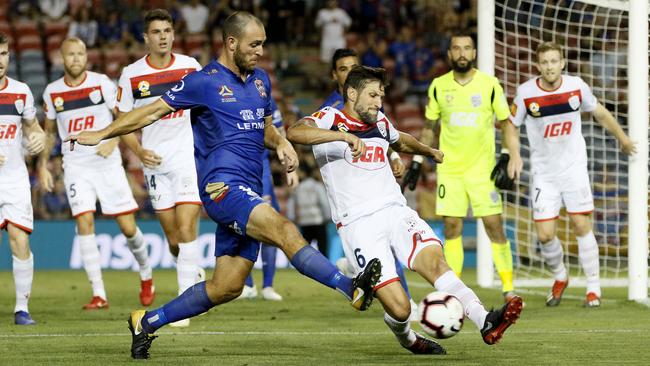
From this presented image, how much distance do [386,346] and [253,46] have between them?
226cm

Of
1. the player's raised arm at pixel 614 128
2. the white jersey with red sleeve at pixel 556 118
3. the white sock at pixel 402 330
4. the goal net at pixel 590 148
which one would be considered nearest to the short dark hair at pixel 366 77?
the white sock at pixel 402 330

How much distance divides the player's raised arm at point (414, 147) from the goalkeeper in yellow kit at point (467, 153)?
3.39 meters

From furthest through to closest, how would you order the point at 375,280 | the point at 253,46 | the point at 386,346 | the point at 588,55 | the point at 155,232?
the point at 155,232 → the point at 588,55 → the point at 386,346 → the point at 253,46 → the point at 375,280

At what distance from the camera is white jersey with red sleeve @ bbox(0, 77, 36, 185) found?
10.3 meters

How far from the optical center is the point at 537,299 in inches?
489

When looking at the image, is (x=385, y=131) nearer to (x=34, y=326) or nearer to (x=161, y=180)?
(x=161, y=180)

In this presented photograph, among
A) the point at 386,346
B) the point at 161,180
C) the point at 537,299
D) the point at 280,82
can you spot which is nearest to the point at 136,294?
the point at 161,180

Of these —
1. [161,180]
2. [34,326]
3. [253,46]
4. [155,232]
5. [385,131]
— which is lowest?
[155,232]

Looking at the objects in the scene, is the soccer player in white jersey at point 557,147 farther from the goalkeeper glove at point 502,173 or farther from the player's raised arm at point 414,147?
the player's raised arm at point 414,147

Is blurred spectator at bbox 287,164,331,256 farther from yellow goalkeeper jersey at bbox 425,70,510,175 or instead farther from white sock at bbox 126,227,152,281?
yellow goalkeeper jersey at bbox 425,70,510,175

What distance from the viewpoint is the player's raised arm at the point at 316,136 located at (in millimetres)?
7309

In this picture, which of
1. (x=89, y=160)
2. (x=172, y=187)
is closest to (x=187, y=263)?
(x=172, y=187)

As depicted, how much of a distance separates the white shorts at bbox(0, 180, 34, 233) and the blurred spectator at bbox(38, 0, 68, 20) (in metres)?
13.5

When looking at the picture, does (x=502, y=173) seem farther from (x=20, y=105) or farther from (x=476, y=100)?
(x=20, y=105)
